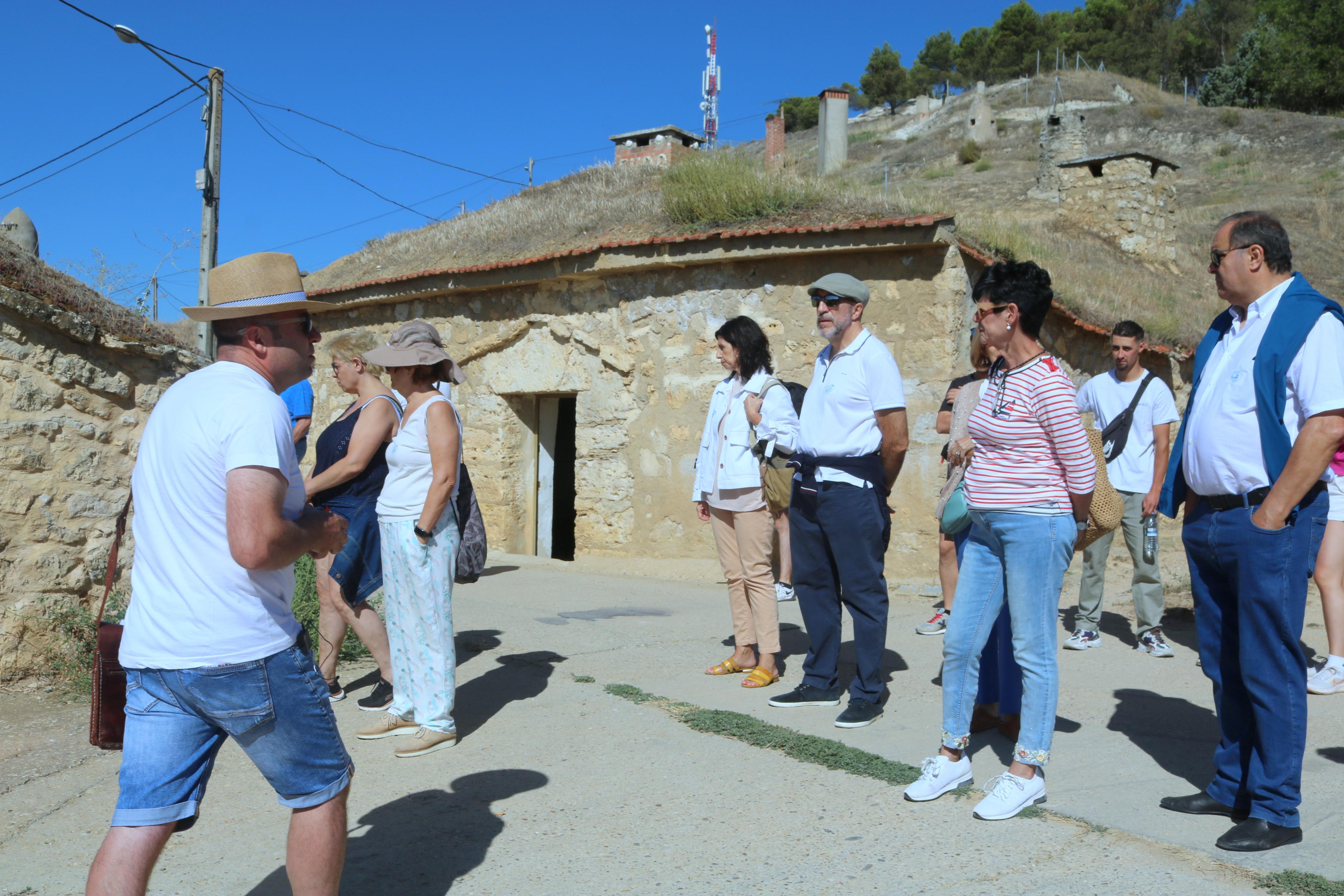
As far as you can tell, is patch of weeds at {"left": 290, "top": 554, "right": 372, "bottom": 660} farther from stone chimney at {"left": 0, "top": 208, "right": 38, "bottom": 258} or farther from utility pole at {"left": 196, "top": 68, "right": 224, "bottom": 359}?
utility pole at {"left": 196, "top": 68, "right": 224, "bottom": 359}

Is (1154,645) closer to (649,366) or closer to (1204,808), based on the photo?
(1204,808)

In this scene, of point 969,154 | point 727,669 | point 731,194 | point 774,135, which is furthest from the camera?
point 969,154

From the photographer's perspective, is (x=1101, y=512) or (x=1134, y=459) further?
(x=1134, y=459)

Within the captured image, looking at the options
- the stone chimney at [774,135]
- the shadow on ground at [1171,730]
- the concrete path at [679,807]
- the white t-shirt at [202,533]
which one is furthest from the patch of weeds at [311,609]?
the stone chimney at [774,135]

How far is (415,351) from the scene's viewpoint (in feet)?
13.3

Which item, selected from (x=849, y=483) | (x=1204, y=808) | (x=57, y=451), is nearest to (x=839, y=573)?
(x=849, y=483)

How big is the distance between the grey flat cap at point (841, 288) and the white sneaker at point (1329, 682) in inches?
111

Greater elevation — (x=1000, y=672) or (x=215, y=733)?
(x=215, y=733)

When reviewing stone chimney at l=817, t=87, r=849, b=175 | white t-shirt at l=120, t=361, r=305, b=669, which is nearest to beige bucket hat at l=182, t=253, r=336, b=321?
white t-shirt at l=120, t=361, r=305, b=669

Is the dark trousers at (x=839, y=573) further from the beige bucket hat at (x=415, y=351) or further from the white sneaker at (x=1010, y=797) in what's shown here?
the beige bucket hat at (x=415, y=351)

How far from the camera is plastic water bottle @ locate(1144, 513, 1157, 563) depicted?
4902mm

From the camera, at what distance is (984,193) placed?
28.4 metres

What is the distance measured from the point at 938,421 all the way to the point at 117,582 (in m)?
4.65

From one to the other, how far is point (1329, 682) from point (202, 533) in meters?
4.95
